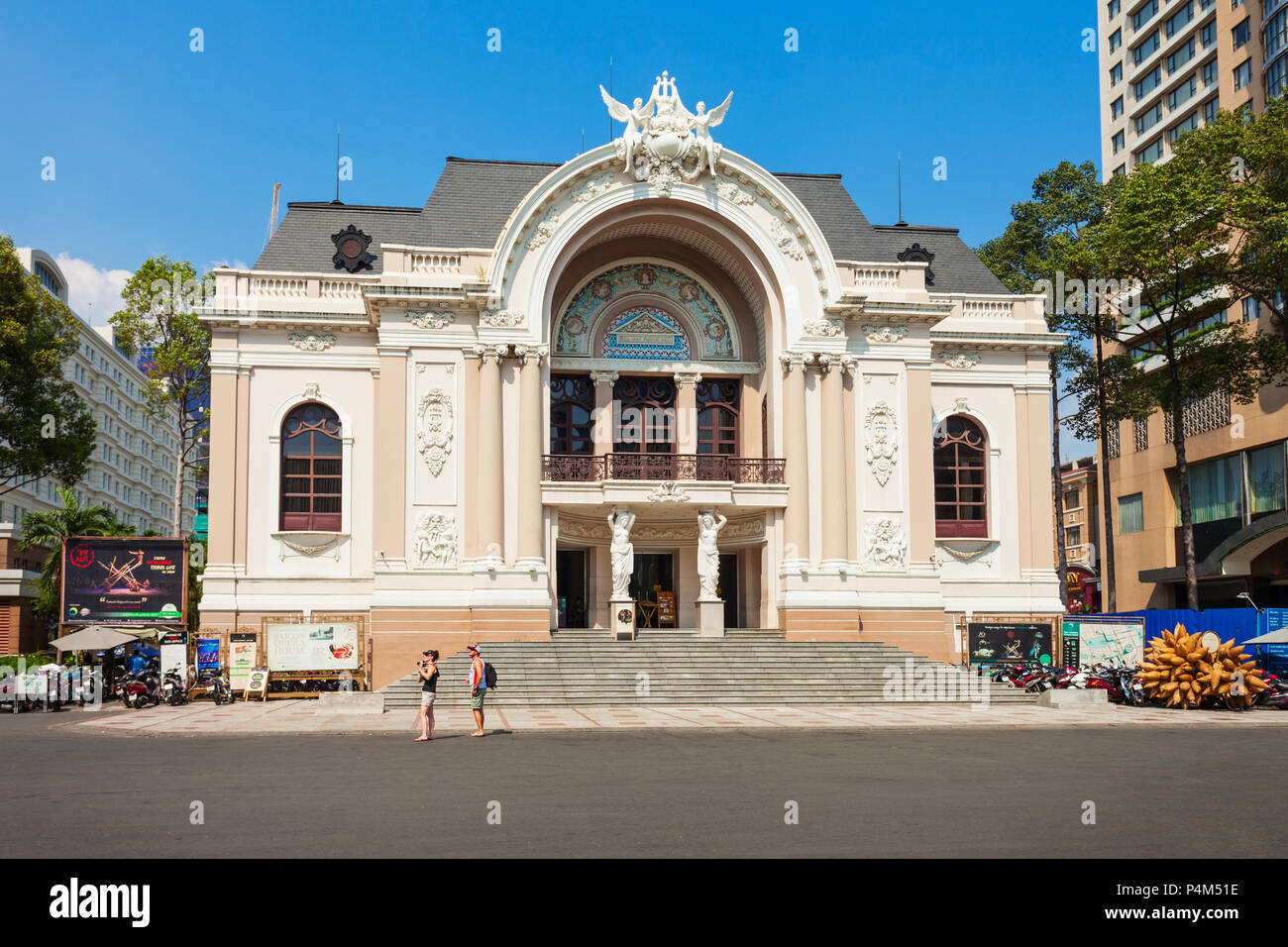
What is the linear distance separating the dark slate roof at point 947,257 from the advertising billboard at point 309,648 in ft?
71.9

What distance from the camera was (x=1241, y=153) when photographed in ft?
137

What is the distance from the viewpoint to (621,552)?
115 feet

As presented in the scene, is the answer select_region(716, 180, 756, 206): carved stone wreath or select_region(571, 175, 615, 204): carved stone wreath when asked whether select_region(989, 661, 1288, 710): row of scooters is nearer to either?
select_region(716, 180, 756, 206): carved stone wreath

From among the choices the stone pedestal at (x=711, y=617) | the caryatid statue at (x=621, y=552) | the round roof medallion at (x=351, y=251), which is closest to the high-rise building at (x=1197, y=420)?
the stone pedestal at (x=711, y=617)

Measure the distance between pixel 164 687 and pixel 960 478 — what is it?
81.3ft

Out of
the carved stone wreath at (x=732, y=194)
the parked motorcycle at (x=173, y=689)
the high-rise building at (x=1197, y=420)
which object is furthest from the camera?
the high-rise building at (x=1197, y=420)

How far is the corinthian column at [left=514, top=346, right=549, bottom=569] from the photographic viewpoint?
113 feet

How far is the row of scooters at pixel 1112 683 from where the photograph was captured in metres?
29.3

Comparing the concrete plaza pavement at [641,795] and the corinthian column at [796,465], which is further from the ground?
the corinthian column at [796,465]

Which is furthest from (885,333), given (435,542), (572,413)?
(435,542)

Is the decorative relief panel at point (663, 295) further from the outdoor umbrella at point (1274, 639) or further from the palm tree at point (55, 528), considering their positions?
the palm tree at point (55, 528)

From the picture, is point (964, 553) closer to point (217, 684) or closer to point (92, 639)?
point (217, 684)

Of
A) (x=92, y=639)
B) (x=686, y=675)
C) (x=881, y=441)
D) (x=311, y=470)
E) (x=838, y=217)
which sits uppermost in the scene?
(x=838, y=217)

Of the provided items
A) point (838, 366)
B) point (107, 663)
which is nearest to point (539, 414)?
point (838, 366)
